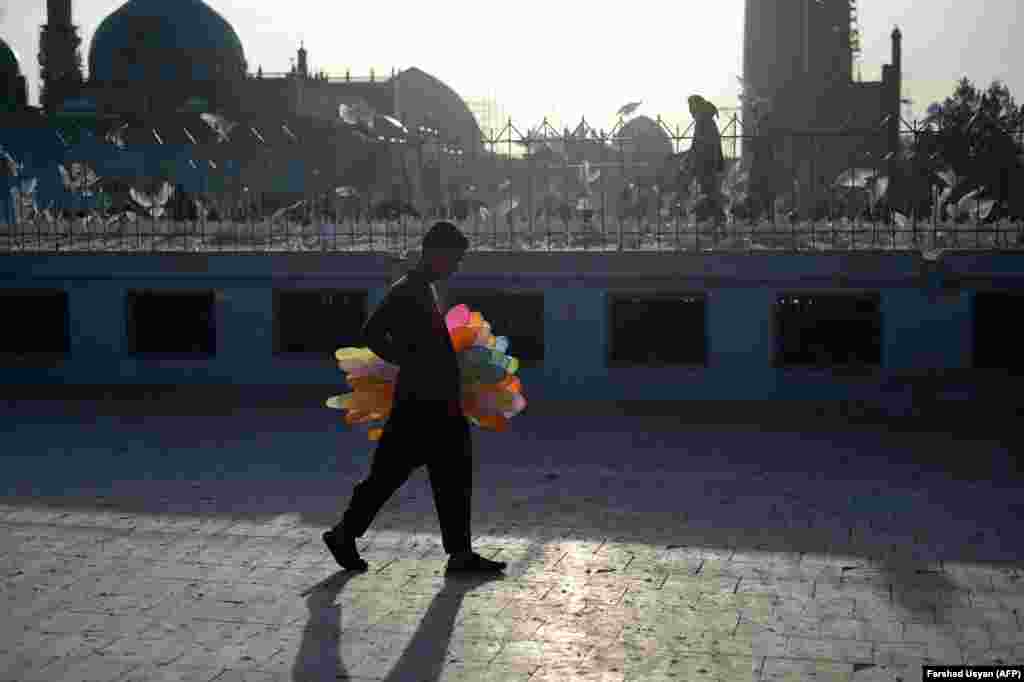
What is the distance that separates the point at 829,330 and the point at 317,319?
525 cm

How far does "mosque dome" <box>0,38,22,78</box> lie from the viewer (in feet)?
173

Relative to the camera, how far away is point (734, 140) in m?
15.1

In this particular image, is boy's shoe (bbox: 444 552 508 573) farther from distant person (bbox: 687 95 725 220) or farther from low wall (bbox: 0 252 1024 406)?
distant person (bbox: 687 95 725 220)

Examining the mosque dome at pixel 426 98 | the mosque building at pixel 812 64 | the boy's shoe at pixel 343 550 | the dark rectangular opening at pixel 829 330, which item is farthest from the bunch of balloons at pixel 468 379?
the mosque dome at pixel 426 98

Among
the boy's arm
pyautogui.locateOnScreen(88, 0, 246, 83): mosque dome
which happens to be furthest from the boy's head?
pyautogui.locateOnScreen(88, 0, 246, 83): mosque dome

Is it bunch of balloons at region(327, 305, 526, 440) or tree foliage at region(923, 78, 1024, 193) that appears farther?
tree foliage at region(923, 78, 1024, 193)

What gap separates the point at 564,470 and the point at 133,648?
16.9 ft

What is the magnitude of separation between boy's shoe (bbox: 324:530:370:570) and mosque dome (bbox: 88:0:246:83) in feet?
145

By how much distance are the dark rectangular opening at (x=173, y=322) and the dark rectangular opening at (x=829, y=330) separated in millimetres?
5986

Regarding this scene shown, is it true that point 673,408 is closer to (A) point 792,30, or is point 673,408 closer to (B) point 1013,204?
(B) point 1013,204

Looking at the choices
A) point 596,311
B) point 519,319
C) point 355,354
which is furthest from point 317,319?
point 355,354

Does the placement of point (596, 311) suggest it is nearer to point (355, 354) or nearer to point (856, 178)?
point (856, 178)

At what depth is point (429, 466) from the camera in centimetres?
768

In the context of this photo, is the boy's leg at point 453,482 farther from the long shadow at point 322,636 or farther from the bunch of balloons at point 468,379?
the long shadow at point 322,636
